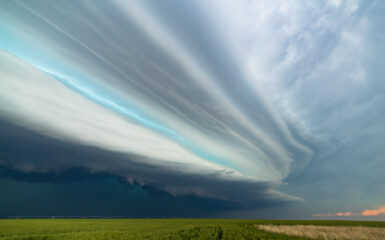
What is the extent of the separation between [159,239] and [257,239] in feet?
45.0

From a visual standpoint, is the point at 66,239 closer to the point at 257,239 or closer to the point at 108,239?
the point at 108,239

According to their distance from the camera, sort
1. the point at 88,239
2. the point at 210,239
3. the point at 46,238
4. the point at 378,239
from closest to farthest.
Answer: the point at 210,239 < the point at 88,239 < the point at 46,238 < the point at 378,239

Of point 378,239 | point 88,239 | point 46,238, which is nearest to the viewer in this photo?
point 88,239

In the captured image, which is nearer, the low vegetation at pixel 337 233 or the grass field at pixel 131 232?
the grass field at pixel 131 232

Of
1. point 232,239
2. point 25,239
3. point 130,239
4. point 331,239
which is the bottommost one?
point 25,239

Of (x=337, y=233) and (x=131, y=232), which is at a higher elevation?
(x=337, y=233)

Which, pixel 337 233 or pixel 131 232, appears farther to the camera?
pixel 131 232

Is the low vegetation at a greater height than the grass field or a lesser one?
greater

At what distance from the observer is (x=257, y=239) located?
29453 mm

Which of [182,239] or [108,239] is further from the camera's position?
[108,239]

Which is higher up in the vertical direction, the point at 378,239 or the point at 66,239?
the point at 378,239

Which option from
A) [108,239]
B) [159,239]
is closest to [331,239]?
[159,239]

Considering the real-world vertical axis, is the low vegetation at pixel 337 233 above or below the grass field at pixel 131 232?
above

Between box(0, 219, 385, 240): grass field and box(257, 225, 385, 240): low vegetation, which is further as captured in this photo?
box(257, 225, 385, 240): low vegetation
